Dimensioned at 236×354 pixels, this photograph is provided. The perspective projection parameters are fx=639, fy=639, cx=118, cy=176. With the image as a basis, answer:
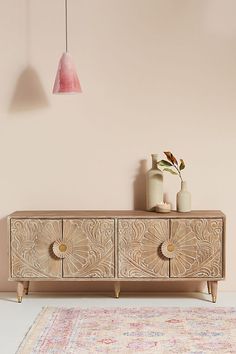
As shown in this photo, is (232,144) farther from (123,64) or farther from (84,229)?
(84,229)

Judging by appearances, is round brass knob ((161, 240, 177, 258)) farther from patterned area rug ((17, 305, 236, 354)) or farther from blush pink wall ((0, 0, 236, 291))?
blush pink wall ((0, 0, 236, 291))

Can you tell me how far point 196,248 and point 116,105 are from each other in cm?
118

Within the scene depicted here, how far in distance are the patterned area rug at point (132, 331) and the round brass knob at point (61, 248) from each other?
36 centimetres

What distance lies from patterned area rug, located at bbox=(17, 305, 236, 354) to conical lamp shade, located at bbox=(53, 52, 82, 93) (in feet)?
4.79

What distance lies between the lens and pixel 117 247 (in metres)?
4.29

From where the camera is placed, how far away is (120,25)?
15.0ft

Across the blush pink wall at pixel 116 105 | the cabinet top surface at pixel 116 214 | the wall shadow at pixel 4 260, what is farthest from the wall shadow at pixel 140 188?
the wall shadow at pixel 4 260

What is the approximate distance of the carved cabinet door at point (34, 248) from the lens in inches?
169

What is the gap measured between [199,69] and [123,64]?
0.55 meters

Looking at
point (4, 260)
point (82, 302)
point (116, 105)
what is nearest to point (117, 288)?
point (82, 302)

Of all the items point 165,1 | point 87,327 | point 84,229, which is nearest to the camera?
point 87,327

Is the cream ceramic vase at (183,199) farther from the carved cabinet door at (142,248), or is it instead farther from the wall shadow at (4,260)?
the wall shadow at (4,260)

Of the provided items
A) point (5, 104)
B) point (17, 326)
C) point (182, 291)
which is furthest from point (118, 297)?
point (5, 104)

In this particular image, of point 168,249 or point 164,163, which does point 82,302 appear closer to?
point 168,249
